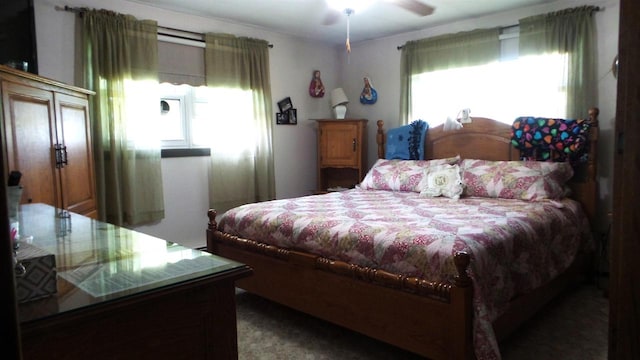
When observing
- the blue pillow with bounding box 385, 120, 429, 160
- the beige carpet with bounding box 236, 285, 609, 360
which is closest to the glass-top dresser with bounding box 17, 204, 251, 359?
the beige carpet with bounding box 236, 285, 609, 360

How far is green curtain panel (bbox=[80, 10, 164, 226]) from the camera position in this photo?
3475mm

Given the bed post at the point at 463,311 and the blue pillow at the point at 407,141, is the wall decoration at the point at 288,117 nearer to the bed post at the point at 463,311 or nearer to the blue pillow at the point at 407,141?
the blue pillow at the point at 407,141

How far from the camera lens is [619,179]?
0.74 meters

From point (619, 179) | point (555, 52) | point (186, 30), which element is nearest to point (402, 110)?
point (555, 52)

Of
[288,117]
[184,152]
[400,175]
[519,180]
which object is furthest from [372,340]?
[288,117]

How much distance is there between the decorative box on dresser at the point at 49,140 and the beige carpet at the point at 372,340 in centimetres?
134

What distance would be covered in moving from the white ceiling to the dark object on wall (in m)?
1.03

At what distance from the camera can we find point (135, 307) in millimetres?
880

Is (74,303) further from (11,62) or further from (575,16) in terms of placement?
(575,16)

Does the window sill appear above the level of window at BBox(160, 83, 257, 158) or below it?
below

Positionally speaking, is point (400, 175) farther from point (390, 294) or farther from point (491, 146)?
point (390, 294)

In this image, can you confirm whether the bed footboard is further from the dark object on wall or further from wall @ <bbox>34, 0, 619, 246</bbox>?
the dark object on wall

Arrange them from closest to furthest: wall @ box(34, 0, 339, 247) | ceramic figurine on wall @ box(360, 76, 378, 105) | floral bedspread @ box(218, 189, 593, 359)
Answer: floral bedspread @ box(218, 189, 593, 359), wall @ box(34, 0, 339, 247), ceramic figurine on wall @ box(360, 76, 378, 105)

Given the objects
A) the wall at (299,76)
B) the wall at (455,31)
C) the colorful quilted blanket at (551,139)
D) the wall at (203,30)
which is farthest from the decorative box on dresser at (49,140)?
the colorful quilted blanket at (551,139)
